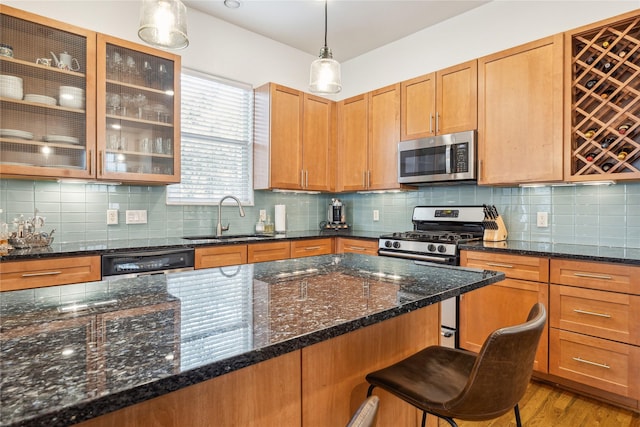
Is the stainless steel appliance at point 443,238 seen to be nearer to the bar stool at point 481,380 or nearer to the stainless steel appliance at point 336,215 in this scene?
the stainless steel appliance at point 336,215

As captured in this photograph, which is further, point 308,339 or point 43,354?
point 308,339

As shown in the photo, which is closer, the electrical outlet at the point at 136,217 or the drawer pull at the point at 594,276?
the drawer pull at the point at 594,276

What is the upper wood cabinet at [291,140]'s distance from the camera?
140 inches

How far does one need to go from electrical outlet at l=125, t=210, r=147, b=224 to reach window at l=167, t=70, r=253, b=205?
24cm

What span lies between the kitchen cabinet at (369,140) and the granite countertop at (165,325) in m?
2.34

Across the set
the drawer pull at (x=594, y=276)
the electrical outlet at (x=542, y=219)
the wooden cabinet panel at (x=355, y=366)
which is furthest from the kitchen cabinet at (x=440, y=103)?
the wooden cabinet panel at (x=355, y=366)

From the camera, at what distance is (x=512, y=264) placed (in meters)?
2.49

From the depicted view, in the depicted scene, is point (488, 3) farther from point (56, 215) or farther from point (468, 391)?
point (56, 215)

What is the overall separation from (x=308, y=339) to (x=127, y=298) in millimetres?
613

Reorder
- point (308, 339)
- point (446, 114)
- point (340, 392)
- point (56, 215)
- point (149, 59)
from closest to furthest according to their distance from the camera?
point (308, 339) < point (340, 392) < point (56, 215) < point (149, 59) < point (446, 114)

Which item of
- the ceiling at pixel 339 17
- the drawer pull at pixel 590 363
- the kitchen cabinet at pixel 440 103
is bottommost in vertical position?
the drawer pull at pixel 590 363

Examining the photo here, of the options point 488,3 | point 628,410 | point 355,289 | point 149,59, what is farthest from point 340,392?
point 488,3

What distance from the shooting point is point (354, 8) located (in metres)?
3.27

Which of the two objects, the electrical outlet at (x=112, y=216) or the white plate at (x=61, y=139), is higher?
the white plate at (x=61, y=139)
